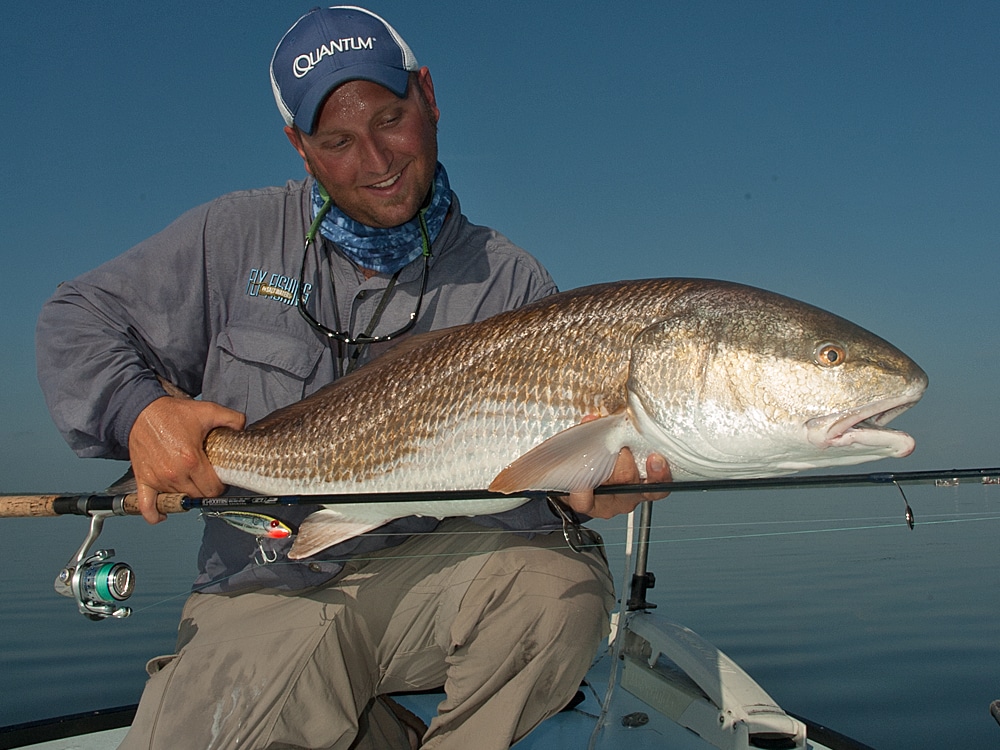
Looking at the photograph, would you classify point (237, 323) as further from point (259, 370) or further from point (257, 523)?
point (257, 523)

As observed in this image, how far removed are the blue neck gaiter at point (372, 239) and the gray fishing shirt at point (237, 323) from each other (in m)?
0.07

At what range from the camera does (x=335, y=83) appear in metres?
3.31

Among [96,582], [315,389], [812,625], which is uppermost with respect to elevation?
[315,389]

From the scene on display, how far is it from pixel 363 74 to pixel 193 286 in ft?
Result: 3.89

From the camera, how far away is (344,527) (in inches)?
116

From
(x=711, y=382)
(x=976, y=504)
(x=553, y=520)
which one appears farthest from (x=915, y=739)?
(x=711, y=382)

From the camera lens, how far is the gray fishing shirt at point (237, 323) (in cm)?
306

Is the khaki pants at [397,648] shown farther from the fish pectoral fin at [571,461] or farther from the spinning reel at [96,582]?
the fish pectoral fin at [571,461]

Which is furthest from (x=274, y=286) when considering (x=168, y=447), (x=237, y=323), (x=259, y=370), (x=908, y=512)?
(x=908, y=512)

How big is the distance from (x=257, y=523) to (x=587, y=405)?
132 cm

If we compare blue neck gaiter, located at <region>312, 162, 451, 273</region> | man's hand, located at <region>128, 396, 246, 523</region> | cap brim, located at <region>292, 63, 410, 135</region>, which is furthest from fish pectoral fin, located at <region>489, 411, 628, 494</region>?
cap brim, located at <region>292, 63, 410, 135</region>

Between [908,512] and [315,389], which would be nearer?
[908,512]

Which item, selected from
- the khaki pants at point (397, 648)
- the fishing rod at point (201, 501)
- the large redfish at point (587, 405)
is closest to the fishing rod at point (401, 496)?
the fishing rod at point (201, 501)

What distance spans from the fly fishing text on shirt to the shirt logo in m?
0.88
